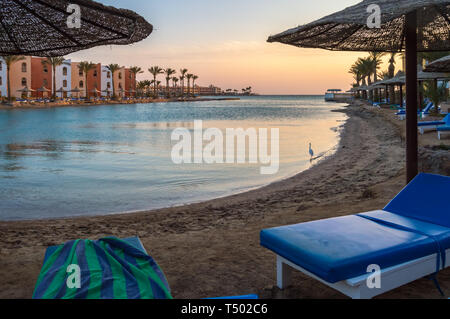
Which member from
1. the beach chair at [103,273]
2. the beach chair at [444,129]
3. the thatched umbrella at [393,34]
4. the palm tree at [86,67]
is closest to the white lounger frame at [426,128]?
the beach chair at [444,129]

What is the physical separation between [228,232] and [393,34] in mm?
3415

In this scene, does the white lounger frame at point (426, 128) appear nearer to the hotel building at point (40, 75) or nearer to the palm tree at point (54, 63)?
the palm tree at point (54, 63)

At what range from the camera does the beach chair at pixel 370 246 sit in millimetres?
2604

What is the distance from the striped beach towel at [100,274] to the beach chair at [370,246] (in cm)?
99

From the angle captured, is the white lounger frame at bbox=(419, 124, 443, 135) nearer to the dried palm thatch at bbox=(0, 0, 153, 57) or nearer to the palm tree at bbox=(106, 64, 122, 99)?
the dried palm thatch at bbox=(0, 0, 153, 57)

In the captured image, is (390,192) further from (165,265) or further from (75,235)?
(75,235)

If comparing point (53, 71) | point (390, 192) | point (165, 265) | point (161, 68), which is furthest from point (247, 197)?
point (161, 68)

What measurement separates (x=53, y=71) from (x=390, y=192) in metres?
64.3

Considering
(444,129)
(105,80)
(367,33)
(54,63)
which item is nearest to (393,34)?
(367,33)

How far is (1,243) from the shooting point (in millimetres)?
4914

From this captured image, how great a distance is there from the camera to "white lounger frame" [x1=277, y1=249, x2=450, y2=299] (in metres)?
2.58

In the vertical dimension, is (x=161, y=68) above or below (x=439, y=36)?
above

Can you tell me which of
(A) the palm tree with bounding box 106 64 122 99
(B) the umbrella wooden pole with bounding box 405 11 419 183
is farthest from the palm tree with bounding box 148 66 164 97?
(B) the umbrella wooden pole with bounding box 405 11 419 183

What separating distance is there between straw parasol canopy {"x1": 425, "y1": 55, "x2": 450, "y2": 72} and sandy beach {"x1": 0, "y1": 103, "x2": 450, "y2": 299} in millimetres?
2346
